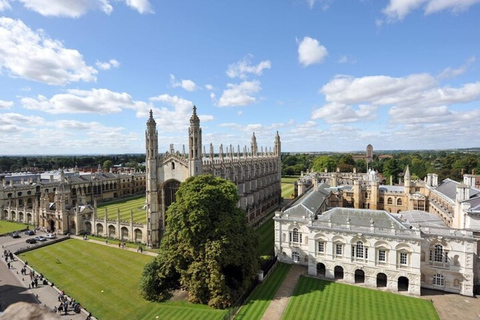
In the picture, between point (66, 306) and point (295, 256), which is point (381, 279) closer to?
point (295, 256)

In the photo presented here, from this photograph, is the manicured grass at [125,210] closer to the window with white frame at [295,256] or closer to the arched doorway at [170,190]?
the arched doorway at [170,190]

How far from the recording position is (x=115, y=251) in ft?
117

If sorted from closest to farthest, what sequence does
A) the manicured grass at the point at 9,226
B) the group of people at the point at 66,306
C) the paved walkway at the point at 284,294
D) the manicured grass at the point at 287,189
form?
the paved walkway at the point at 284,294 < the group of people at the point at 66,306 < the manicured grass at the point at 9,226 < the manicured grass at the point at 287,189

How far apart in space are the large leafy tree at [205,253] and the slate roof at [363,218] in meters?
9.61

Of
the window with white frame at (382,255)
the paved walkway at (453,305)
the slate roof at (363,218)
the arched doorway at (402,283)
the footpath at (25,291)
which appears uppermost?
the slate roof at (363,218)

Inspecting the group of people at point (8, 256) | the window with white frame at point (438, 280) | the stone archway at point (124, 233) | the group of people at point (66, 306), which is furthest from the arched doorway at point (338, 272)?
the group of people at point (8, 256)

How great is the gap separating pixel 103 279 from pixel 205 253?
1249cm

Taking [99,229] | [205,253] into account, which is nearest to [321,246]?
[205,253]

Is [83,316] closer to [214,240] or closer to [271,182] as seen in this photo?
[214,240]

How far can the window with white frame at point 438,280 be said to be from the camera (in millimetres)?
25792

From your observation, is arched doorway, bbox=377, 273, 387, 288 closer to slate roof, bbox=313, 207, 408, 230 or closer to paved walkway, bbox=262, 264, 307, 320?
slate roof, bbox=313, 207, 408, 230

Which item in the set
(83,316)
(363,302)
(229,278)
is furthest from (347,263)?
(83,316)

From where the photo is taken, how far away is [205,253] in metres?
23.9

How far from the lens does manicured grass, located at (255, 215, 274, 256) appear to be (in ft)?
114
